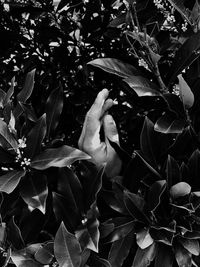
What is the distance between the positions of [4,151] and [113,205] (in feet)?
1.23

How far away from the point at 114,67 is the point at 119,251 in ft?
1.91

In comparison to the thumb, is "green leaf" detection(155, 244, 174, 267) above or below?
below

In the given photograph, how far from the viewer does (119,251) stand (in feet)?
4.63

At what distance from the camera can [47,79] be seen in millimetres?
2418

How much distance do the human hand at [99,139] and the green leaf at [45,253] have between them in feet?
0.98

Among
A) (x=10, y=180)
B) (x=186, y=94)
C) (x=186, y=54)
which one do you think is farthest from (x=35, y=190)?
(x=186, y=54)

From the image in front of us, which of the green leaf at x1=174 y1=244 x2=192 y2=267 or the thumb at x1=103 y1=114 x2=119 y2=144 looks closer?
the green leaf at x1=174 y1=244 x2=192 y2=267

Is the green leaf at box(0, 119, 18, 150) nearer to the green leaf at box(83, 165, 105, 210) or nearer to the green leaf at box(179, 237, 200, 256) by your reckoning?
the green leaf at box(83, 165, 105, 210)

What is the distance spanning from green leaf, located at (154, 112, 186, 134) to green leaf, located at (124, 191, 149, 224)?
0.73 feet

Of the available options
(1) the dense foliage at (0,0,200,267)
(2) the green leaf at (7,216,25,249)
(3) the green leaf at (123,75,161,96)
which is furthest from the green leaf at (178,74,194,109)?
(2) the green leaf at (7,216,25,249)

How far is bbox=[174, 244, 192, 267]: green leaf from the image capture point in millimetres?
1369

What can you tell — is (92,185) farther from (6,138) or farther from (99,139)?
(6,138)

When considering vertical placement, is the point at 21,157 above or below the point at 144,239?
above

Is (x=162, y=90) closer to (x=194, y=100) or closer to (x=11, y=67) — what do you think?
(x=194, y=100)
